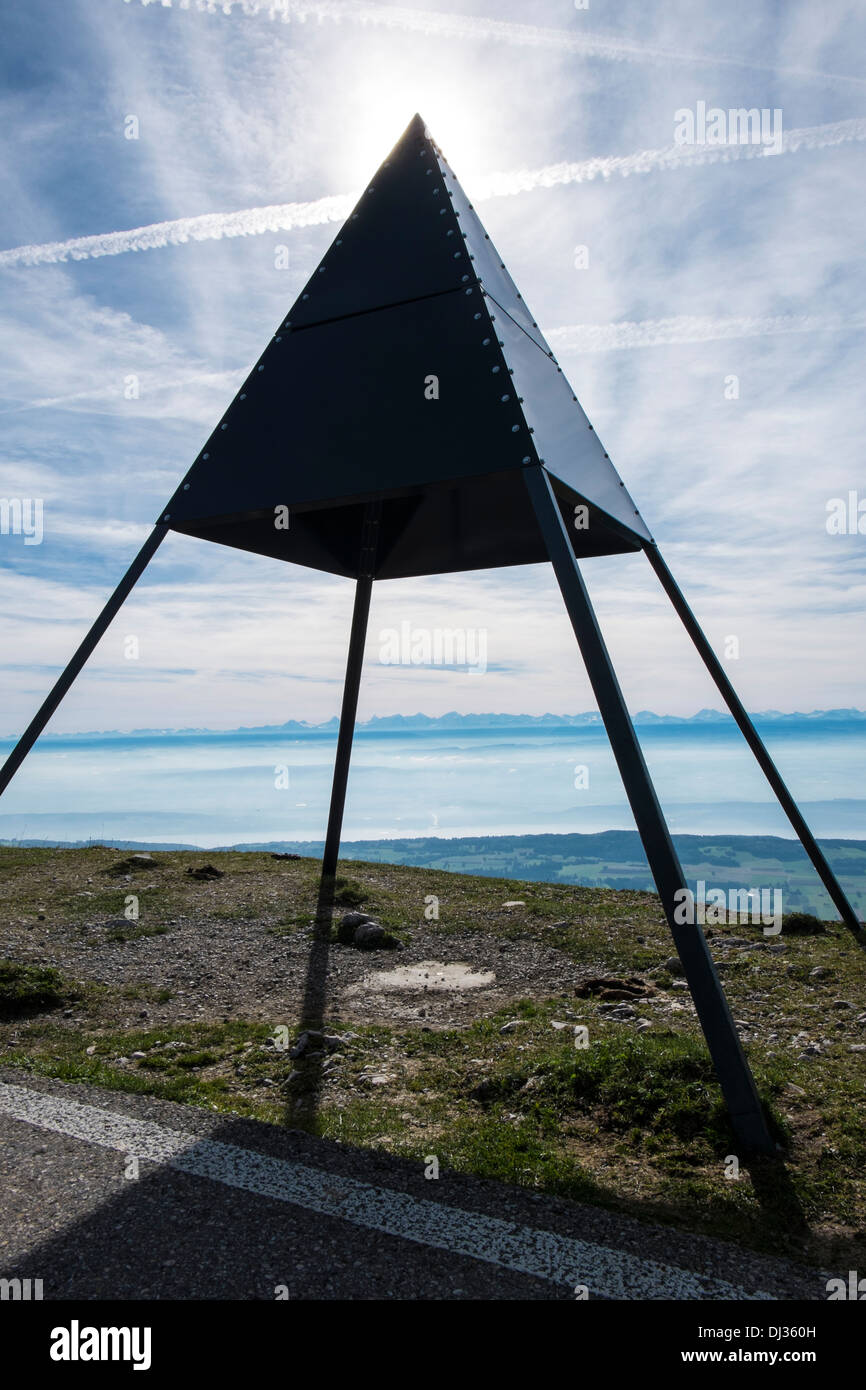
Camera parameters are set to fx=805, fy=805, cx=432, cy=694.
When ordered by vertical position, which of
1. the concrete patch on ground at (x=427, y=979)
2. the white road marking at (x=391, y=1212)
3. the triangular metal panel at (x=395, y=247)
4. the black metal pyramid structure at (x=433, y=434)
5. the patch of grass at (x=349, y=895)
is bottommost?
the concrete patch on ground at (x=427, y=979)

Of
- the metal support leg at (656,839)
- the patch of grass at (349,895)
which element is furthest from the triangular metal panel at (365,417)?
the patch of grass at (349,895)

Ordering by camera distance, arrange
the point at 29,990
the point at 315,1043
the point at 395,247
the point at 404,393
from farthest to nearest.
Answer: the point at 395,247, the point at 29,990, the point at 404,393, the point at 315,1043

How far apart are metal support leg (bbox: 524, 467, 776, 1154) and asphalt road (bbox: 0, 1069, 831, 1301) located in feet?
3.20

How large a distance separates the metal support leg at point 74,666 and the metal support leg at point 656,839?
3.65m

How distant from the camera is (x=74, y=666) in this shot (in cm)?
718

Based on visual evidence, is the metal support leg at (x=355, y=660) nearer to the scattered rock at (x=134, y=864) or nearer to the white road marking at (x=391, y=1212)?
the scattered rock at (x=134, y=864)

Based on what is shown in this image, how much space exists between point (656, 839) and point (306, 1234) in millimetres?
2849

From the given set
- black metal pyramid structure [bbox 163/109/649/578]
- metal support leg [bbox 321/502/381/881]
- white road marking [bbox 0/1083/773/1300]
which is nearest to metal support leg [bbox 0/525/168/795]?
black metal pyramid structure [bbox 163/109/649/578]

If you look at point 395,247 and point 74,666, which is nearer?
point 74,666

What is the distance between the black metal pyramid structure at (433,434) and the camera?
210 inches

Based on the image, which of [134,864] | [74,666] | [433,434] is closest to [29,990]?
[74,666]

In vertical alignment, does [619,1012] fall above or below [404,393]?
below

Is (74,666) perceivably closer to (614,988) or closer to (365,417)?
(365,417)
